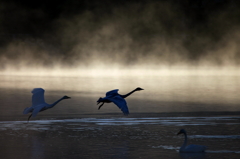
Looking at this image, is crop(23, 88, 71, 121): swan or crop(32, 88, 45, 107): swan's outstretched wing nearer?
crop(23, 88, 71, 121): swan

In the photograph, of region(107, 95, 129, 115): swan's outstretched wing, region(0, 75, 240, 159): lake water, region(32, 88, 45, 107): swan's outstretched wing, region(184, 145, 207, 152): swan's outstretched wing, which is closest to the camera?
region(184, 145, 207, 152): swan's outstretched wing

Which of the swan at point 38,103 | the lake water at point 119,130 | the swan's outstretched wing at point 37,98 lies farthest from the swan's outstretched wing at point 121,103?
the swan's outstretched wing at point 37,98

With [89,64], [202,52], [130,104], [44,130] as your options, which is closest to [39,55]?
[89,64]

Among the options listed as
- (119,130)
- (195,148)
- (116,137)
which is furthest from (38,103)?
(195,148)

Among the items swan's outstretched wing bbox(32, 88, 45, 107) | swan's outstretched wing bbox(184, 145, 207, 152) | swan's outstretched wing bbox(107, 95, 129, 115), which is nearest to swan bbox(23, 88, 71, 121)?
swan's outstretched wing bbox(32, 88, 45, 107)

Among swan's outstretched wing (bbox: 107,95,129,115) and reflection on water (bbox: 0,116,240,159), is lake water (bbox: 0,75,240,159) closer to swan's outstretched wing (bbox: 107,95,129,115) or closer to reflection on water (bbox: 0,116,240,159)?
reflection on water (bbox: 0,116,240,159)

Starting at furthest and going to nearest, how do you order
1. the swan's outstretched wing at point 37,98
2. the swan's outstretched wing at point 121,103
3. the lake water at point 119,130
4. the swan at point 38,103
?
the swan's outstretched wing at point 37,98
the swan at point 38,103
the swan's outstretched wing at point 121,103
the lake water at point 119,130

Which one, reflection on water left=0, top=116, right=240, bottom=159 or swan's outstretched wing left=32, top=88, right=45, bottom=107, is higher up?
swan's outstretched wing left=32, top=88, right=45, bottom=107

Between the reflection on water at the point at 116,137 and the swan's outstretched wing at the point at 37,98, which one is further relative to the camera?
the swan's outstretched wing at the point at 37,98

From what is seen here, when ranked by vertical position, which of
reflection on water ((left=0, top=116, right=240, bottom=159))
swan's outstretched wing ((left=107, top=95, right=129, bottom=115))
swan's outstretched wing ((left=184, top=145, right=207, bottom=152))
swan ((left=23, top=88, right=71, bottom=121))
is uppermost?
swan ((left=23, top=88, right=71, bottom=121))

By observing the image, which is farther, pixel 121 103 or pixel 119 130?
pixel 119 130

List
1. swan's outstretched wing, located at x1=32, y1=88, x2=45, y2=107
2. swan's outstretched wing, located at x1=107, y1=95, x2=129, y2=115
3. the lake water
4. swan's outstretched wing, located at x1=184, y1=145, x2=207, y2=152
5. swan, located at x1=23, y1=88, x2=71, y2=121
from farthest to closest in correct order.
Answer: swan's outstretched wing, located at x1=32, y1=88, x2=45, y2=107 → swan, located at x1=23, y1=88, x2=71, y2=121 → swan's outstretched wing, located at x1=107, y1=95, x2=129, y2=115 → the lake water → swan's outstretched wing, located at x1=184, y1=145, x2=207, y2=152

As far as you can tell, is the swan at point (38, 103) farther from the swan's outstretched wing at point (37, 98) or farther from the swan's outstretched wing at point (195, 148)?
the swan's outstretched wing at point (195, 148)

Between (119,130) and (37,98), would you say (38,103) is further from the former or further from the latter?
(119,130)
